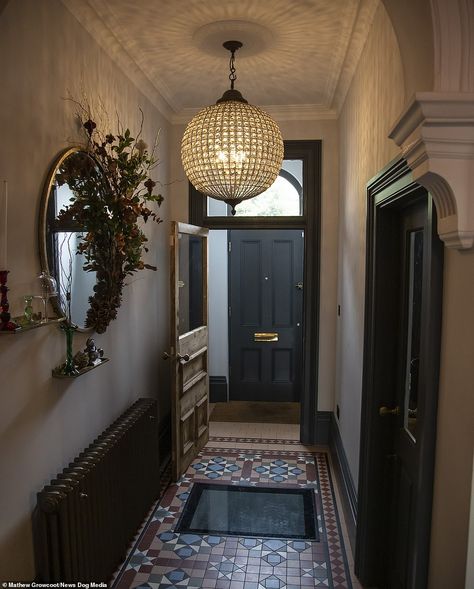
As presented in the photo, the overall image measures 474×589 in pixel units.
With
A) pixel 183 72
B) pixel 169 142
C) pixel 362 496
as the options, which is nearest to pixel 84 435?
pixel 362 496

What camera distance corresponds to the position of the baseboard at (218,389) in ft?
18.4

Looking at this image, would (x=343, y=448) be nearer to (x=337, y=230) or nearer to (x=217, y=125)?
(x=337, y=230)

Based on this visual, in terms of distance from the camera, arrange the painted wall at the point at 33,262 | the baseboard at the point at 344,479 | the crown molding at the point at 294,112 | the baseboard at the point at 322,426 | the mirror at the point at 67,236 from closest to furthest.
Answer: the painted wall at the point at 33,262 < the mirror at the point at 67,236 < the baseboard at the point at 344,479 < the crown molding at the point at 294,112 < the baseboard at the point at 322,426

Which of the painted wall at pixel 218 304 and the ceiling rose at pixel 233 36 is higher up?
the ceiling rose at pixel 233 36

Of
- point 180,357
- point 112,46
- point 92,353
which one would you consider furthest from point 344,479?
point 112,46

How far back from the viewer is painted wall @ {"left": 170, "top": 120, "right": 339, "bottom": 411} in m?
4.22

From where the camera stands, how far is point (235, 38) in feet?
9.18

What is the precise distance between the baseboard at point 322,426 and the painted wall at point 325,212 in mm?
47

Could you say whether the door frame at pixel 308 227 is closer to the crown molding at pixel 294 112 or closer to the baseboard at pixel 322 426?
the baseboard at pixel 322 426

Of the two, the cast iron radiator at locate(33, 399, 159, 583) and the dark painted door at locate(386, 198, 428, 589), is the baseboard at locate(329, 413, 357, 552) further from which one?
the cast iron radiator at locate(33, 399, 159, 583)

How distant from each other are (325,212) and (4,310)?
3076 mm

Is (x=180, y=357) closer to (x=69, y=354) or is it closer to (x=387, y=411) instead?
(x=69, y=354)

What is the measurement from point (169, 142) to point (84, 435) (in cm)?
271

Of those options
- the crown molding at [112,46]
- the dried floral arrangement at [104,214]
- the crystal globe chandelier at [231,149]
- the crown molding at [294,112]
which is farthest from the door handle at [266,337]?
the crystal globe chandelier at [231,149]
